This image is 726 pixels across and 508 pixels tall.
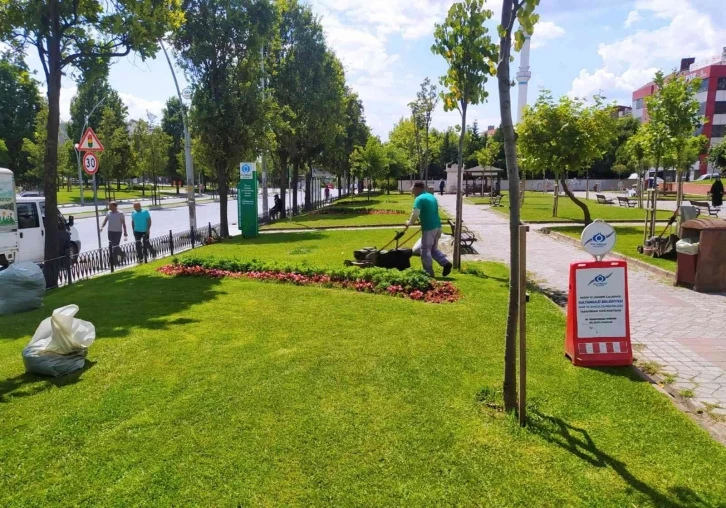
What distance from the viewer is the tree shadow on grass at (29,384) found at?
453 cm

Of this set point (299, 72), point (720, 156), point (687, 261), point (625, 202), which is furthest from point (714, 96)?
point (687, 261)

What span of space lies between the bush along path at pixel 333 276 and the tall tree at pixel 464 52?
219cm

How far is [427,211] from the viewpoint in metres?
9.31

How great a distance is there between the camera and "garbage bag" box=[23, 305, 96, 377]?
4902 millimetres

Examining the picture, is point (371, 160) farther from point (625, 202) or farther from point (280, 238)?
point (280, 238)

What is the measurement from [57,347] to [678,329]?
24.2 ft

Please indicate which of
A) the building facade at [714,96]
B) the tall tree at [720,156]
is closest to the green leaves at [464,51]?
the tall tree at [720,156]

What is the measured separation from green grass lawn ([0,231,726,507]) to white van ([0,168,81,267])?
245 inches

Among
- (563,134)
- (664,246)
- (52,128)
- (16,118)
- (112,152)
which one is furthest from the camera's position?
(16,118)

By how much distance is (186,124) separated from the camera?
68.6 feet

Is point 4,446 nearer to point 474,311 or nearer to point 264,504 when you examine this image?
point 264,504

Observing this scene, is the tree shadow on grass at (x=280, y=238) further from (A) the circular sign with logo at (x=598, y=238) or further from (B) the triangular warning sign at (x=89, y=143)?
(A) the circular sign with logo at (x=598, y=238)

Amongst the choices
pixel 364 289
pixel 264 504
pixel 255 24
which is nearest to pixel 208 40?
pixel 255 24

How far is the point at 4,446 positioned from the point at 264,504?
2.11 metres
